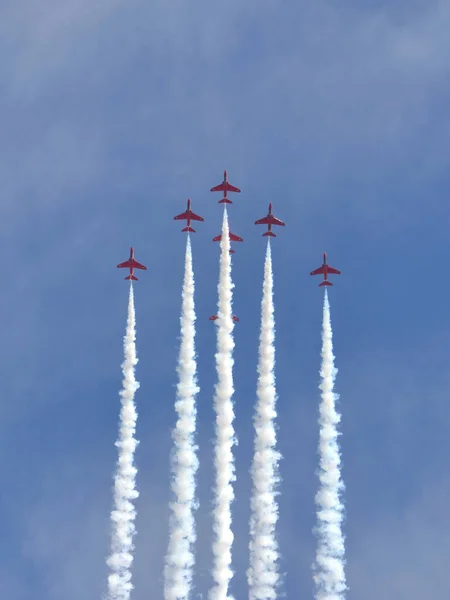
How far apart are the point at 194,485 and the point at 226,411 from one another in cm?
708

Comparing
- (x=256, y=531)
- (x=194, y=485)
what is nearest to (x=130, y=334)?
(x=194, y=485)

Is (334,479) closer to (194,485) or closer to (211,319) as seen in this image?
(194,485)

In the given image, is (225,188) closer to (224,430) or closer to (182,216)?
(182,216)

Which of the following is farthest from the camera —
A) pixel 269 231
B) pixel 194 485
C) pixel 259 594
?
pixel 269 231

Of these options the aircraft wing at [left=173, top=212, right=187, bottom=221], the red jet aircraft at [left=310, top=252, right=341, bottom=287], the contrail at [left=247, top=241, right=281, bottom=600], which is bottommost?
the contrail at [left=247, top=241, right=281, bottom=600]

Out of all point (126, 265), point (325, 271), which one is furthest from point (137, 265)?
point (325, 271)

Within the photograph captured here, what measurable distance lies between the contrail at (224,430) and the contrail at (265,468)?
222 cm

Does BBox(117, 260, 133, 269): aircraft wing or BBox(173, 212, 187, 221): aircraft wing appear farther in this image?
BBox(117, 260, 133, 269): aircraft wing

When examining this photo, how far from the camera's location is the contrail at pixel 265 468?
290 ft

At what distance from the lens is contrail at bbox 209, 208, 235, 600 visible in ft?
295

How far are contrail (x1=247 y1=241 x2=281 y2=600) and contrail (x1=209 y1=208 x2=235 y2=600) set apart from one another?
222 centimetres

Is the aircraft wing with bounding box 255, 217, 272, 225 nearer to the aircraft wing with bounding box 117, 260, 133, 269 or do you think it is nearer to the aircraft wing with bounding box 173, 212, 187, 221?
the aircraft wing with bounding box 173, 212, 187, 221

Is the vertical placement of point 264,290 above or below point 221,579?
above

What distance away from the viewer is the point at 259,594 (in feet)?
285
